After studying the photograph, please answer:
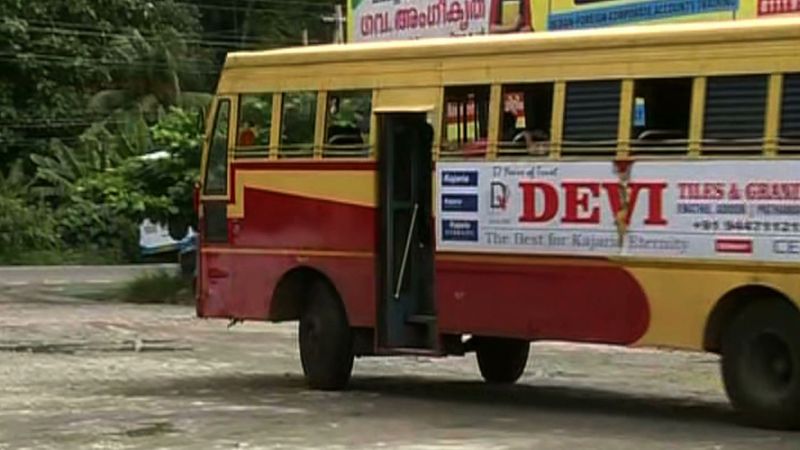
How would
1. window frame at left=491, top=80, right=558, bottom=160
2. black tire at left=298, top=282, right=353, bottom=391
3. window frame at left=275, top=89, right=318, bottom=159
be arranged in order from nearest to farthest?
window frame at left=491, top=80, right=558, bottom=160, black tire at left=298, top=282, right=353, bottom=391, window frame at left=275, top=89, right=318, bottom=159

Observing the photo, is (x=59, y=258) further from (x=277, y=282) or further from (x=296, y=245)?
(x=296, y=245)

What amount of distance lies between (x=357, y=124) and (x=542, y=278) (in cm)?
273

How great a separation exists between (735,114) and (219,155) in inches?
237

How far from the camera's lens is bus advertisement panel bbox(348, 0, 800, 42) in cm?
1981

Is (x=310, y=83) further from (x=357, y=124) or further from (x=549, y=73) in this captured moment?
(x=549, y=73)

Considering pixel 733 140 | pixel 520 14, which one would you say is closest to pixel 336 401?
pixel 733 140

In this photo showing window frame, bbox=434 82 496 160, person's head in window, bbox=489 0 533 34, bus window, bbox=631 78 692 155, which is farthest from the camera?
person's head in window, bbox=489 0 533 34

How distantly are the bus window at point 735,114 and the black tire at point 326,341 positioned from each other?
4327 mm

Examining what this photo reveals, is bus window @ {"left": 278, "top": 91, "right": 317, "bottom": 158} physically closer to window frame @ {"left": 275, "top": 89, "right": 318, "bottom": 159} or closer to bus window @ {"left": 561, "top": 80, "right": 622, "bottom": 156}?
window frame @ {"left": 275, "top": 89, "right": 318, "bottom": 159}

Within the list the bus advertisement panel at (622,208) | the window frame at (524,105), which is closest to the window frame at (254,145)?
the bus advertisement panel at (622,208)

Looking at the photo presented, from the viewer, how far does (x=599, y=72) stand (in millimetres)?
14375

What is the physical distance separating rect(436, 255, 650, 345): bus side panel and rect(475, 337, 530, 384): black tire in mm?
2094

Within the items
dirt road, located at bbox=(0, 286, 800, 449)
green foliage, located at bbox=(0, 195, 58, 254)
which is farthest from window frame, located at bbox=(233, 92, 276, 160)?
green foliage, located at bbox=(0, 195, 58, 254)

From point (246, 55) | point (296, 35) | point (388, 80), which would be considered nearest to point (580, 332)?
point (388, 80)
